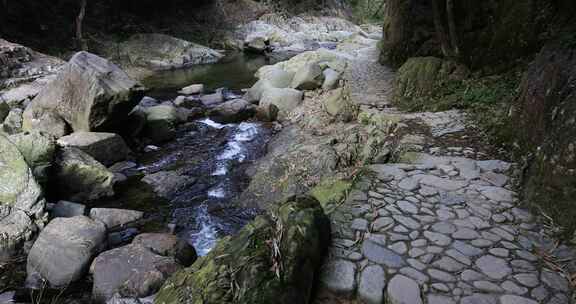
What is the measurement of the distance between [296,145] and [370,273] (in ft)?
14.6

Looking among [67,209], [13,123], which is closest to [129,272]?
[67,209]

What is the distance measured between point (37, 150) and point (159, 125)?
331 centimetres

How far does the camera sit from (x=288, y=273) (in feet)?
8.98

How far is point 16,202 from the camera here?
549 centimetres

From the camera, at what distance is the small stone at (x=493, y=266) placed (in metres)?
2.95

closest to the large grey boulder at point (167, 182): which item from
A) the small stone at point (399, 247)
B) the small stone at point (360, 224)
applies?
the small stone at point (360, 224)

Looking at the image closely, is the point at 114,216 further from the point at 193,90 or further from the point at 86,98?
the point at 193,90

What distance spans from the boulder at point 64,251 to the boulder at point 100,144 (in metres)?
3.06

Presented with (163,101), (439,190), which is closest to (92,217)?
(439,190)

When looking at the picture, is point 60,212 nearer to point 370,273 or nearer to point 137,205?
point 137,205

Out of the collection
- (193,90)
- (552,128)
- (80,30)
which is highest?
(80,30)

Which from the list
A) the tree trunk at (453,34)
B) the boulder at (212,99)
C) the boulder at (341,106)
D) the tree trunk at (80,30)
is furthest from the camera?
the tree trunk at (80,30)

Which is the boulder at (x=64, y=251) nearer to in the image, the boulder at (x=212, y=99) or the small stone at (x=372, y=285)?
the small stone at (x=372, y=285)

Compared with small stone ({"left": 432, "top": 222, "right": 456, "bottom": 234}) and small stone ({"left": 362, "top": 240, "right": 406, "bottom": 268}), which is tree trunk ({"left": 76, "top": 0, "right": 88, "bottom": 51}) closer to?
small stone ({"left": 362, "top": 240, "right": 406, "bottom": 268})
